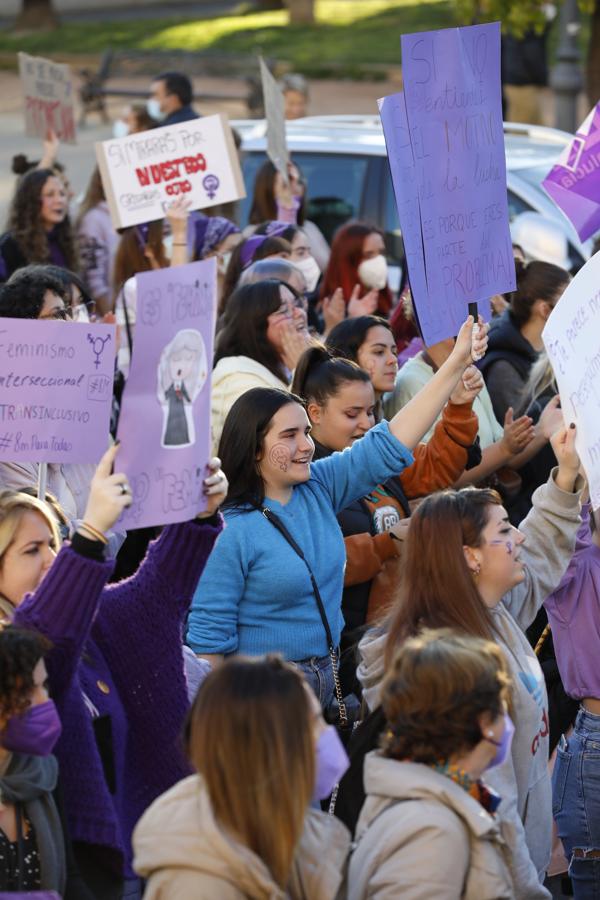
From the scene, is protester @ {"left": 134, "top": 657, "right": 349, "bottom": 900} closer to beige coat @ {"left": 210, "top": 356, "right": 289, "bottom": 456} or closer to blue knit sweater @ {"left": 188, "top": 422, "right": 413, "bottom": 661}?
blue knit sweater @ {"left": 188, "top": 422, "right": 413, "bottom": 661}

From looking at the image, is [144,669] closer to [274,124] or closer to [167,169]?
[167,169]

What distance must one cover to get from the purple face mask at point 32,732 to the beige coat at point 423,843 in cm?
66

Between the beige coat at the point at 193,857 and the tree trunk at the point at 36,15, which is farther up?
the beige coat at the point at 193,857

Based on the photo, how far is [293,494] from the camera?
4.59 meters

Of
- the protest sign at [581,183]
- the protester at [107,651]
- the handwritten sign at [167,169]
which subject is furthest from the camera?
the handwritten sign at [167,169]

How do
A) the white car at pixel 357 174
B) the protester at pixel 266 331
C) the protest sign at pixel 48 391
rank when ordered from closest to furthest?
the protest sign at pixel 48 391
the protester at pixel 266 331
the white car at pixel 357 174

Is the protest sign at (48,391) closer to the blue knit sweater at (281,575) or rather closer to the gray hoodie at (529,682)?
the blue knit sweater at (281,575)

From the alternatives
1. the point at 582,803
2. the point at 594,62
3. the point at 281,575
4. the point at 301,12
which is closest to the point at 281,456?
the point at 281,575

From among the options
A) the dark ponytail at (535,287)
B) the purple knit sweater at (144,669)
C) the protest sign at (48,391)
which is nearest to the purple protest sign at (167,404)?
the purple knit sweater at (144,669)

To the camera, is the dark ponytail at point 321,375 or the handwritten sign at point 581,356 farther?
the dark ponytail at point 321,375

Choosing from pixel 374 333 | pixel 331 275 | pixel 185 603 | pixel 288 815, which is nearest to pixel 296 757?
pixel 288 815

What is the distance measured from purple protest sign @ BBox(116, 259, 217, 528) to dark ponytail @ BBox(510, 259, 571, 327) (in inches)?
121

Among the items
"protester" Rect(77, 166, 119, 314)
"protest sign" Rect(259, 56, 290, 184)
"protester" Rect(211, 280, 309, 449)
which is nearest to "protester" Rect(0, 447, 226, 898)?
"protester" Rect(211, 280, 309, 449)

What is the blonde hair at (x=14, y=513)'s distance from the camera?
146 inches
